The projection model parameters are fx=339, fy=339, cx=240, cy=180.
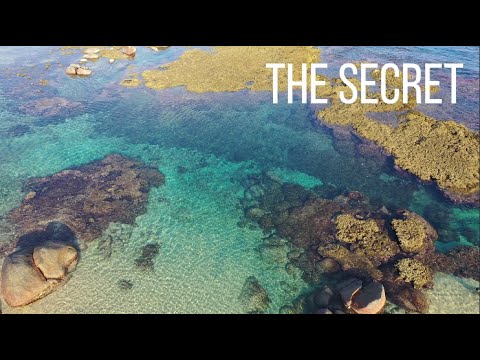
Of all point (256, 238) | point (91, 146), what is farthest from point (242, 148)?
point (91, 146)

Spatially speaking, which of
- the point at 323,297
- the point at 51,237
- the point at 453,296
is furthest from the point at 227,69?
the point at 453,296

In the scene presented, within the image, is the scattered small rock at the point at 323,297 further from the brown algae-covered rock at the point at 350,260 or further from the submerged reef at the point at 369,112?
the submerged reef at the point at 369,112

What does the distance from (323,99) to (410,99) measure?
10289 millimetres

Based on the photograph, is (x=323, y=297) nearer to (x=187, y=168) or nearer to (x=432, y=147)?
(x=187, y=168)

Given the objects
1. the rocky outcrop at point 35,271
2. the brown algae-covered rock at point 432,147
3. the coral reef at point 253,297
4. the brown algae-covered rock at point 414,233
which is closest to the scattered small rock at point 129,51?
the brown algae-covered rock at point 432,147

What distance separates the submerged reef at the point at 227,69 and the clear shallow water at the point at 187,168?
2.56 meters

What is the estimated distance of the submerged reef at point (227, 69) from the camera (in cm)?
4897

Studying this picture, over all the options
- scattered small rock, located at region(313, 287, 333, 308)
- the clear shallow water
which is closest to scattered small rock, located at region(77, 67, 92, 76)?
the clear shallow water

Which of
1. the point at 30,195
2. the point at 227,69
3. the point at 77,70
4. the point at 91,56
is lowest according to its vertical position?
the point at 30,195

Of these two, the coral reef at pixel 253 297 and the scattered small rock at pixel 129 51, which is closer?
the coral reef at pixel 253 297

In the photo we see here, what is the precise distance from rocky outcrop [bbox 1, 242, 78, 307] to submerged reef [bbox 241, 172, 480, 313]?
14.7 m

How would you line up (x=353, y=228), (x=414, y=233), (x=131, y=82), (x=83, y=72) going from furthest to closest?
(x=83, y=72)
(x=131, y=82)
(x=353, y=228)
(x=414, y=233)

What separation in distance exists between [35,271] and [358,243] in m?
23.3

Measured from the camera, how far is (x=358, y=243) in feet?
84.5
